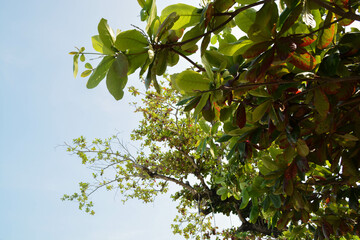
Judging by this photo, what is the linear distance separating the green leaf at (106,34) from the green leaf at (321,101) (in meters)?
0.71

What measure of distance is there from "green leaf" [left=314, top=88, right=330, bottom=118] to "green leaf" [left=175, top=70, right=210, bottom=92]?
14.7 inches

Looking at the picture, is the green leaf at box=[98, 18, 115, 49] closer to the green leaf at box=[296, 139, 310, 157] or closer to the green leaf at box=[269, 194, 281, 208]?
the green leaf at box=[296, 139, 310, 157]

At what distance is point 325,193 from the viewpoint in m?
1.84

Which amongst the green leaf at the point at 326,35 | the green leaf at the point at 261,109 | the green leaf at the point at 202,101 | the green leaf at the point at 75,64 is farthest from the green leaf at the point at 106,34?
the green leaf at the point at 326,35

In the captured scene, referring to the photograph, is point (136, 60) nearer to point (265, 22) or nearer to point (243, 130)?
point (265, 22)

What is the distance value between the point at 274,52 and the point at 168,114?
521 cm

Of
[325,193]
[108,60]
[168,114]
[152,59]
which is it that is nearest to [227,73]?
[152,59]

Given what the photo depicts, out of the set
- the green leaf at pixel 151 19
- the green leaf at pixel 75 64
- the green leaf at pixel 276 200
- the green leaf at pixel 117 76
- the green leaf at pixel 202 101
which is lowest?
the green leaf at pixel 276 200

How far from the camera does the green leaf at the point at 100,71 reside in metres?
0.88

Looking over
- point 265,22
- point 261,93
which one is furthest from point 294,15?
point 261,93

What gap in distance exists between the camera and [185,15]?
0.90 m

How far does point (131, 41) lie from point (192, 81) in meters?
0.25

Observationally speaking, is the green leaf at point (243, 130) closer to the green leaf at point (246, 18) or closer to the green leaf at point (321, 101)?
the green leaf at point (321, 101)

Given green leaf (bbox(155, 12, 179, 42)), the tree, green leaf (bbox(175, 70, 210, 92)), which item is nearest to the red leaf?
the tree
